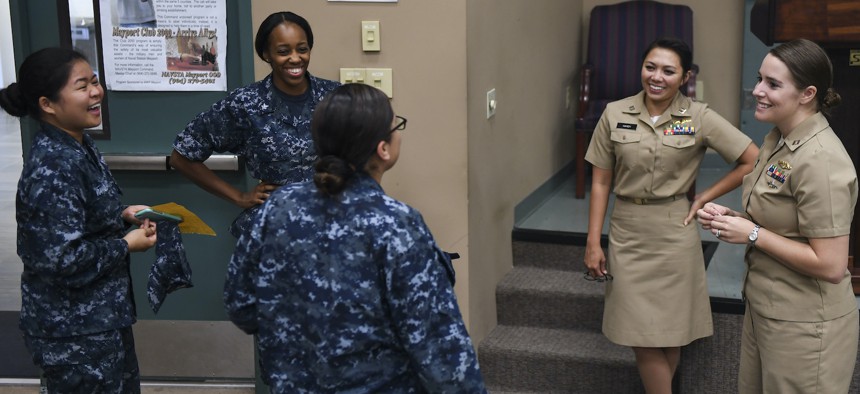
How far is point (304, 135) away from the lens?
10.6ft

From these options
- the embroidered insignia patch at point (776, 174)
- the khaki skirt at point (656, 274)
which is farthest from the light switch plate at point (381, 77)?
the embroidered insignia patch at point (776, 174)

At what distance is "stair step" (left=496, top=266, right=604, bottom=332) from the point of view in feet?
13.4

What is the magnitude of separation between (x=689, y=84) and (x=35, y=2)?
2.91 m

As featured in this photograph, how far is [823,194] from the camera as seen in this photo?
254 cm

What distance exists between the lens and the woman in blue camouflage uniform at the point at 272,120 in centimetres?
316

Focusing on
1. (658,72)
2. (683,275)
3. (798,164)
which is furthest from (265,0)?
(798,164)

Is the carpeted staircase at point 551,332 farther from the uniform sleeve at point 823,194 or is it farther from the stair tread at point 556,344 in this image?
the uniform sleeve at point 823,194

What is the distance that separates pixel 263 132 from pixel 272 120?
0.15 feet

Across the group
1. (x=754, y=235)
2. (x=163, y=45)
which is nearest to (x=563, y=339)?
(x=754, y=235)

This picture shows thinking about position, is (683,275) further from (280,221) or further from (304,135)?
(280,221)

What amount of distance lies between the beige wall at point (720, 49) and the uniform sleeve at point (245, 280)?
3.95 metres

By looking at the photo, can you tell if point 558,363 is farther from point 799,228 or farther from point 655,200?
Result: point 799,228

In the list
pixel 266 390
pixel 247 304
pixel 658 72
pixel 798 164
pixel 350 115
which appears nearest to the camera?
pixel 350 115

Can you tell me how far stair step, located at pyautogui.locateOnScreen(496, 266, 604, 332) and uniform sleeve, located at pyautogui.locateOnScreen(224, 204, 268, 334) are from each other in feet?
6.97
